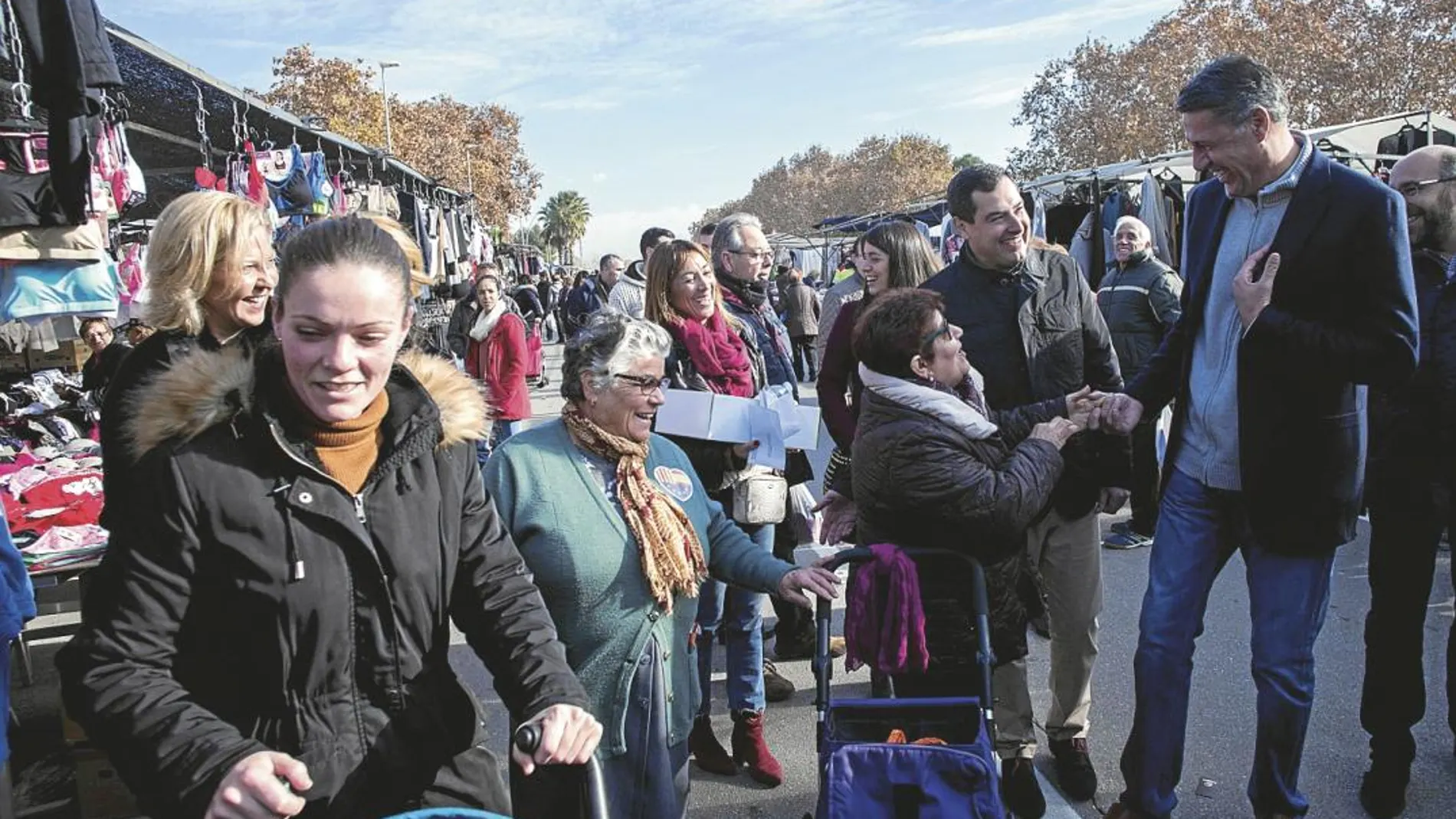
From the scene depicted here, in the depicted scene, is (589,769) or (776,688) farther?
(776,688)

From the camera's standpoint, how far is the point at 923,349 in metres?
2.74

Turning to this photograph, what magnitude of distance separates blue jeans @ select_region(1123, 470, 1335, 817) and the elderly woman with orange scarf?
120 centimetres

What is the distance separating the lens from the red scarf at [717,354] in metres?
3.66

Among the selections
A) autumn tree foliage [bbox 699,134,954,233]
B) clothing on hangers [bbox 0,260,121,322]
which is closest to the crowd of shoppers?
clothing on hangers [bbox 0,260,121,322]

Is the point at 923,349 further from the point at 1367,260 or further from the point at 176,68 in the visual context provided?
the point at 176,68

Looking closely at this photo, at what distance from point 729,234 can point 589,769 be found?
118 inches

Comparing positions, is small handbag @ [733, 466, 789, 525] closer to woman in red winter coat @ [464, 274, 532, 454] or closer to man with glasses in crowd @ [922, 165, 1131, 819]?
man with glasses in crowd @ [922, 165, 1131, 819]


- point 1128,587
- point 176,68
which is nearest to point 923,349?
point 1128,587

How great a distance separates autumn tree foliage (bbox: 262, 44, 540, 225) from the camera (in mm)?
32781

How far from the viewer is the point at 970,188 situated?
10.9 ft

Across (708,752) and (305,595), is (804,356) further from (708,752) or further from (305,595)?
(305,595)

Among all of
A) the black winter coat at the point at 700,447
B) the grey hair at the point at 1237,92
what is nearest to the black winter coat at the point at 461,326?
the black winter coat at the point at 700,447

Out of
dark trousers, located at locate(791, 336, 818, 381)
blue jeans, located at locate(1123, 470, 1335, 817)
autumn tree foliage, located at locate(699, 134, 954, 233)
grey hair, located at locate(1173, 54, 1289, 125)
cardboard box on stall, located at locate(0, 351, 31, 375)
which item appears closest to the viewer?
grey hair, located at locate(1173, 54, 1289, 125)

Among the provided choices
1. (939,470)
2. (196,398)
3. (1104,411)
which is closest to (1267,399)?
(1104,411)
